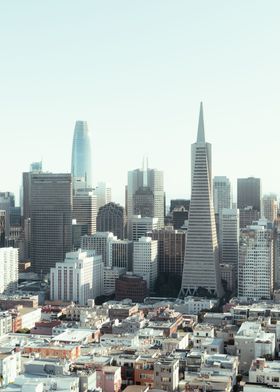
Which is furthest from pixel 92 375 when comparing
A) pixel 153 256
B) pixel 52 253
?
pixel 52 253

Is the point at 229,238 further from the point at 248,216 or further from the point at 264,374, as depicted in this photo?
the point at 264,374

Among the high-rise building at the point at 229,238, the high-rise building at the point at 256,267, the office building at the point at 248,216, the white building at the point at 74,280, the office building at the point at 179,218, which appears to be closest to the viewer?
the white building at the point at 74,280

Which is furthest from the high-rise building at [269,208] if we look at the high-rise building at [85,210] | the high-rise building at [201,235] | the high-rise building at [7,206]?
the high-rise building at [201,235]

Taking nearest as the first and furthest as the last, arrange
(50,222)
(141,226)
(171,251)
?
1. (171,251)
2. (50,222)
3. (141,226)

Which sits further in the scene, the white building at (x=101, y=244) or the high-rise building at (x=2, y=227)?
the high-rise building at (x=2, y=227)

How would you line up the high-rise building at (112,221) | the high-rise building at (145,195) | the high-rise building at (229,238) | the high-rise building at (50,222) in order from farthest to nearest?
the high-rise building at (145,195) → the high-rise building at (112,221) → the high-rise building at (50,222) → the high-rise building at (229,238)

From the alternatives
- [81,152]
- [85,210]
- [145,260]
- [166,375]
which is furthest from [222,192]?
[166,375]

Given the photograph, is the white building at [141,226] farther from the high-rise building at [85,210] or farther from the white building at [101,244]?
the high-rise building at [85,210]

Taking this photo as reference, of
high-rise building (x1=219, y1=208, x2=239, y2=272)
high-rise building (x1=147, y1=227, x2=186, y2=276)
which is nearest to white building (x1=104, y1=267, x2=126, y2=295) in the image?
high-rise building (x1=147, y1=227, x2=186, y2=276)
